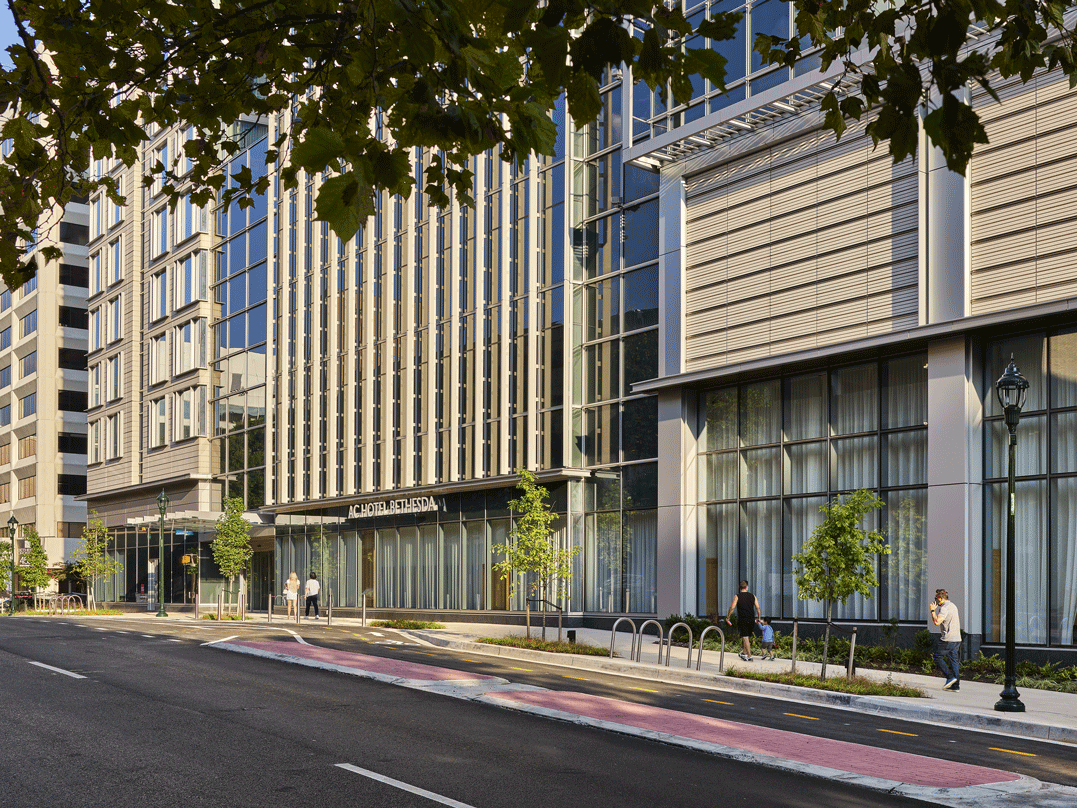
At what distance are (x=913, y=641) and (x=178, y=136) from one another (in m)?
48.0

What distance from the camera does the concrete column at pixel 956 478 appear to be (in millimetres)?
21125

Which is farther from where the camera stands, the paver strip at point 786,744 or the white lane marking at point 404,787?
the paver strip at point 786,744

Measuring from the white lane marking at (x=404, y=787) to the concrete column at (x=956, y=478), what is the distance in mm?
14500

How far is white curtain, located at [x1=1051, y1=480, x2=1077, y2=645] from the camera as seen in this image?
20.2m

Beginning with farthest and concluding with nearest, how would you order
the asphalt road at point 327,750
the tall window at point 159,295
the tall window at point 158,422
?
1. the tall window at point 159,295
2. the tall window at point 158,422
3. the asphalt road at point 327,750

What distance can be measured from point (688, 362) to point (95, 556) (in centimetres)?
3978

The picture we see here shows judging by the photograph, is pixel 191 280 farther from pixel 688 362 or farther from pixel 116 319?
pixel 688 362

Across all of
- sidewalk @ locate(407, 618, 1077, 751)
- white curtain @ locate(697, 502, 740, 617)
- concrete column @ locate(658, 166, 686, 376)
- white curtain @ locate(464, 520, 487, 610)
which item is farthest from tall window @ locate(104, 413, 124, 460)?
white curtain @ locate(697, 502, 740, 617)

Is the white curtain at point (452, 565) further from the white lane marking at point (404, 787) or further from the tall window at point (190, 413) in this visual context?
the white lane marking at point (404, 787)

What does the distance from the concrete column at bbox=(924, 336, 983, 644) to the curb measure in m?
5.08

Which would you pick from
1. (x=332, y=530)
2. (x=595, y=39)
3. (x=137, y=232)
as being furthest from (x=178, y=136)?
(x=595, y=39)

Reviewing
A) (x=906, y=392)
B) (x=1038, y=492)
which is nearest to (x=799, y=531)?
(x=906, y=392)

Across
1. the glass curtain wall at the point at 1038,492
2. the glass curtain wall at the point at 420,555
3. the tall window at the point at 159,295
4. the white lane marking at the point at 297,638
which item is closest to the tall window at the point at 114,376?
the tall window at the point at 159,295

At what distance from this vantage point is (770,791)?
9438 millimetres
